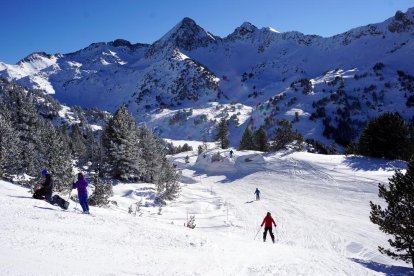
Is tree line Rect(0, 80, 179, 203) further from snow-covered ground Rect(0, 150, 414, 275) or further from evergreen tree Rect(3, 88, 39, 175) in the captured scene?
snow-covered ground Rect(0, 150, 414, 275)

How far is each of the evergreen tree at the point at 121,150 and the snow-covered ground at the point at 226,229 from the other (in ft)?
8.96

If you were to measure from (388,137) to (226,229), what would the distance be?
107 feet

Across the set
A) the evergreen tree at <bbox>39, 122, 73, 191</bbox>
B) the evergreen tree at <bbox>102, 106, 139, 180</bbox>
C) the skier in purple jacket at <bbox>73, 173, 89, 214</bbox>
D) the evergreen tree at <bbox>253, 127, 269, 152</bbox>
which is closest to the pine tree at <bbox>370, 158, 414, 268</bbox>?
the skier in purple jacket at <bbox>73, 173, 89, 214</bbox>

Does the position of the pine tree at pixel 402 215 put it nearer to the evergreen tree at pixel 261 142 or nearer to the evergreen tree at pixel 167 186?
the evergreen tree at pixel 167 186

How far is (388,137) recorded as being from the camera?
4972cm

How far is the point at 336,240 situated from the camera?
24.5m

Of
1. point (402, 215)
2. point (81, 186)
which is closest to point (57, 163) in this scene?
point (81, 186)

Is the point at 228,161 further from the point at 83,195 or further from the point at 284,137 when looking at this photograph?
the point at 83,195

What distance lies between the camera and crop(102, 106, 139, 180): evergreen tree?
41.8 meters

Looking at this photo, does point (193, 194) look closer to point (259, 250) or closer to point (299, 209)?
point (299, 209)

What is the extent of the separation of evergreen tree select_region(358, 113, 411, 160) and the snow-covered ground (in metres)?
2.22

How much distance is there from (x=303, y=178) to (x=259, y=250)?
35155 millimetres

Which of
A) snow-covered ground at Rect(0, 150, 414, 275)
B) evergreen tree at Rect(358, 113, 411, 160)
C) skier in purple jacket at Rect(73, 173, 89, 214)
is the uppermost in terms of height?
evergreen tree at Rect(358, 113, 411, 160)

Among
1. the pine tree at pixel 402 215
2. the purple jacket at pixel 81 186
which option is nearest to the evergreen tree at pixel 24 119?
the purple jacket at pixel 81 186
